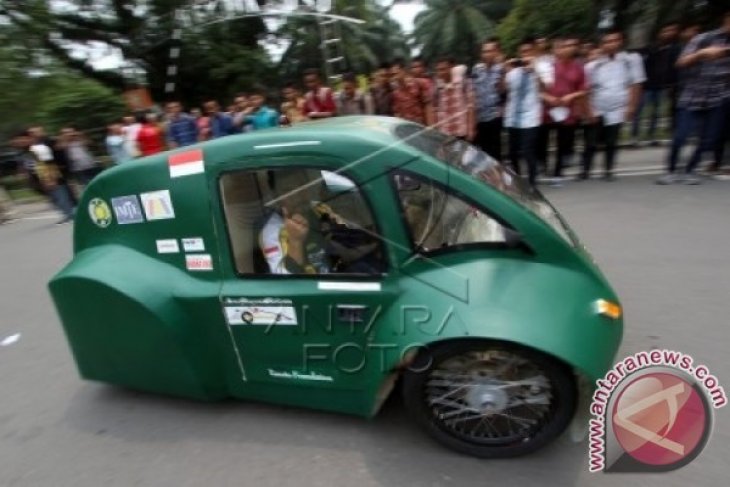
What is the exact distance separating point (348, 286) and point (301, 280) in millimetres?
270

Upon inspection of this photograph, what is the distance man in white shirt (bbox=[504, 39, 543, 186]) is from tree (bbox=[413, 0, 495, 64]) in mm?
28536

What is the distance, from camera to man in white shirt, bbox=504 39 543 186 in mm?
6723

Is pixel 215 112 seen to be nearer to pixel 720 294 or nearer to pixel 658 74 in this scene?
pixel 658 74

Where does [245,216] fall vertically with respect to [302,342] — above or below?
above

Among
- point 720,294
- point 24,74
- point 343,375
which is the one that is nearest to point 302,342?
point 343,375

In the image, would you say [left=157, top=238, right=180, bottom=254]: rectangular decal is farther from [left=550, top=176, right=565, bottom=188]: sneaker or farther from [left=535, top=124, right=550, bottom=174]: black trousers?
[left=550, top=176, right=565, bottom=188]: sneaker

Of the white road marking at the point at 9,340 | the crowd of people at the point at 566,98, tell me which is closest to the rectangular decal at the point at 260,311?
the white road marking at the point at 9,340

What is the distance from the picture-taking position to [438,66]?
774 centimetres

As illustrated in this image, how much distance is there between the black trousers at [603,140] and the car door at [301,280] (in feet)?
17.5

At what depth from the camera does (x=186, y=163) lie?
2.87m

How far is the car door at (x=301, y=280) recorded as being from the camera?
8.57 ft

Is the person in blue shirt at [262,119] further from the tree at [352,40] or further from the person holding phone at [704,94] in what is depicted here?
the tree at [352,40]

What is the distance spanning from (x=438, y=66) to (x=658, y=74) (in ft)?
10.3

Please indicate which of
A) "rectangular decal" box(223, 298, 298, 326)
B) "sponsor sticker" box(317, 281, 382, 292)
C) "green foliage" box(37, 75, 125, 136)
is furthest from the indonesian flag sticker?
"green foliage" box(37, 75, 125, 136)
